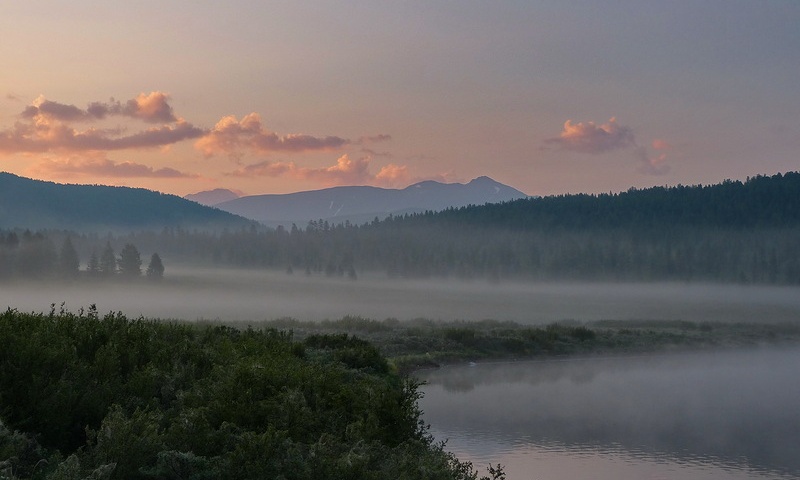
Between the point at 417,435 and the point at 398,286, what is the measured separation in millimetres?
174782

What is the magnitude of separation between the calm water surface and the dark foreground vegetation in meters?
12.2

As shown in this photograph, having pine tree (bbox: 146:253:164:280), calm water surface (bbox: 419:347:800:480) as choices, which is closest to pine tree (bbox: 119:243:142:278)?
pine tree (bbox: 146:253:164:280)

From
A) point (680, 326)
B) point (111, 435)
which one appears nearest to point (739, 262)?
point (680, 326)

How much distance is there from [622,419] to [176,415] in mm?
30374

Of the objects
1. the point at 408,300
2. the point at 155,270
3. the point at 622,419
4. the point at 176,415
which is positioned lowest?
the point at 622,419

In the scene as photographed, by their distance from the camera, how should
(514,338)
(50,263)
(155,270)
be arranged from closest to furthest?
(514,338), (50,263), (155,270)

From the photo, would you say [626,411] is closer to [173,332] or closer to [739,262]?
[173,332]

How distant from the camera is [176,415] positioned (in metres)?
16.6

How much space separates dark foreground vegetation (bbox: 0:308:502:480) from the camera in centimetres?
1294

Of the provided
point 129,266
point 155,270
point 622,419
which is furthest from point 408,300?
point 622,419

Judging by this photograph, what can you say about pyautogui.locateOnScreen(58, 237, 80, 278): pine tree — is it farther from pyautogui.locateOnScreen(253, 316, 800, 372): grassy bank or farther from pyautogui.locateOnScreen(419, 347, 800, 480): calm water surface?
pyautogui.locateOnScreen(419, 347, 800, 480): calm water surface

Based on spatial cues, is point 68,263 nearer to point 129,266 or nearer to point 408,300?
point 129,266

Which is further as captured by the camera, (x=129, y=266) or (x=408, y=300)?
(x=129, y=266)

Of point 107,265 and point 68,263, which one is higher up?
point 68,263
